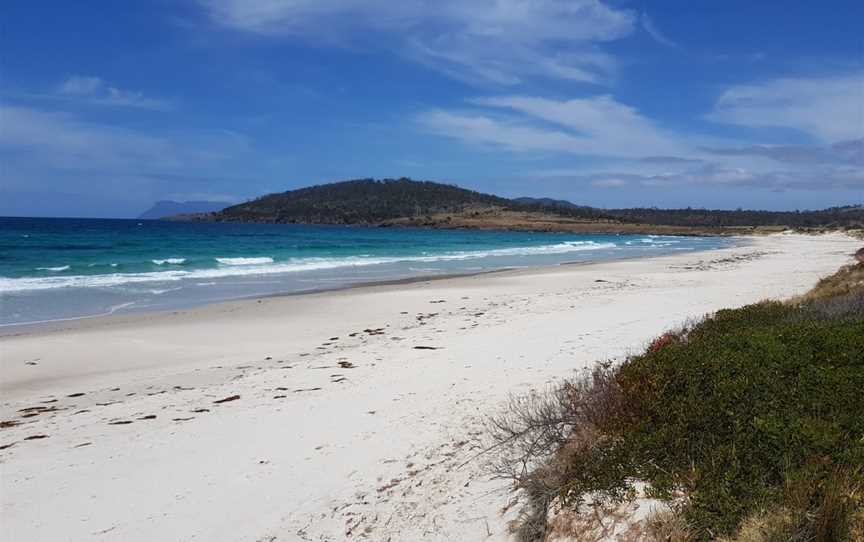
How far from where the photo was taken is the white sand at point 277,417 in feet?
13.5

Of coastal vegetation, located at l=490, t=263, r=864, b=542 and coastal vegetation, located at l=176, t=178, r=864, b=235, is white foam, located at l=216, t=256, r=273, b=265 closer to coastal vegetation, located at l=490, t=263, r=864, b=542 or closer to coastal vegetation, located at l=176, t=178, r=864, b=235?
coastal vegetation, located at l=490, t=263, r=864, b=542

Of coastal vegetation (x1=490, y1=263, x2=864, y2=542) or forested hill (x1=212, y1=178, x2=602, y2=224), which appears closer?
coastal vegetation (x1=490, y1=263, x2=864, y2=542)

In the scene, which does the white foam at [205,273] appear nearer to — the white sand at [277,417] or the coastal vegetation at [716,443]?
the white sand at [277,417]

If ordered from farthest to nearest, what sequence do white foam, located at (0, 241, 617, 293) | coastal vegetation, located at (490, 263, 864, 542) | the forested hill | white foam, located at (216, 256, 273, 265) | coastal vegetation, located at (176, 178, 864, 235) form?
1. the forested hill
2. coastal vegetation, located at (176, 178, 864, 235)
3. white foam, located at (216, 256, 273, 265)
4. white foam, located at (0, 241, 617, 293)
5. coastal vegetation, located at (490, 263, 864, 542)

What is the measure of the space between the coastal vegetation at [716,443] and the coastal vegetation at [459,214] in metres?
106

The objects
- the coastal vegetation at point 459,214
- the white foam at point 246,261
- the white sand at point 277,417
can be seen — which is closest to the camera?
the white sand at point 277,417

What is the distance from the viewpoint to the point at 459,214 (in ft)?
468

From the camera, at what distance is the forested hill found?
478ft

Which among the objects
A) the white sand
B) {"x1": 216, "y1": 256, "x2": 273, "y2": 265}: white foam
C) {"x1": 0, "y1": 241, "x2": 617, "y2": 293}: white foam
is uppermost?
{"x1": 216, "y1": 256, "x2": 273, "y2": 265}: white foam

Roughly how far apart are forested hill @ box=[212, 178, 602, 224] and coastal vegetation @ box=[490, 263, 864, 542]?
134037mm

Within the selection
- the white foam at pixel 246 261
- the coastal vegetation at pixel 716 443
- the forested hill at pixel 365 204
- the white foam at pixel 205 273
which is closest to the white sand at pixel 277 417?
the coastal vegetation at pixel 716 443

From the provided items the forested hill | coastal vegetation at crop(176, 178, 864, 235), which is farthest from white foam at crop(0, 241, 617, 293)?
the forested hill

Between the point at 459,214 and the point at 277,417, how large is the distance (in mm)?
137436

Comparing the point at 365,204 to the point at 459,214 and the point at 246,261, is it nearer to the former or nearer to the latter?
the point at 459,214
